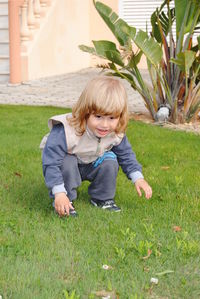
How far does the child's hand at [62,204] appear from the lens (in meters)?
3.46

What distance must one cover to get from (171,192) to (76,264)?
4.79 feet

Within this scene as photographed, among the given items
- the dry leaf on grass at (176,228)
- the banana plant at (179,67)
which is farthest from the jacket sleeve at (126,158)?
the banana plant at (179,67)

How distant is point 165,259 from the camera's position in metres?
3.04

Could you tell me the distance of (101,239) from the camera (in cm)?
330

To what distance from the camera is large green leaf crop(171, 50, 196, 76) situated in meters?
6.50

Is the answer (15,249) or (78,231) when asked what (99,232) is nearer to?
(78,231)

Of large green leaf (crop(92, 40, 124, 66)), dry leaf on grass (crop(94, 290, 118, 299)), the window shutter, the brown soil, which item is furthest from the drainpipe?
dry leaf on grass (crop(94, 290, 118, 299))

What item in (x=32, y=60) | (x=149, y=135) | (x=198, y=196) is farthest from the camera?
(x=32, y=60)

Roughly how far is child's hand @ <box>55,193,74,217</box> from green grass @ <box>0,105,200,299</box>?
3.4 inches

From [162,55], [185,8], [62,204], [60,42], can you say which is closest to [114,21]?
[162,55]

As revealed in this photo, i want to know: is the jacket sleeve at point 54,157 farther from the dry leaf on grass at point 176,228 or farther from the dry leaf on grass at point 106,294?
the dry leaf on grass at point 106,294

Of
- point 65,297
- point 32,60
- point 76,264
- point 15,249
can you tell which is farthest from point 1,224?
point 32,60

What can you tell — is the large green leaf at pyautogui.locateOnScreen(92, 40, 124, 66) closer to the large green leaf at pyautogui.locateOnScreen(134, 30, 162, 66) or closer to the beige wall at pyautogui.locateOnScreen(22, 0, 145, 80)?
the large green leaf at pyautogui.locateOnScreen(134, 30, 162, 66)

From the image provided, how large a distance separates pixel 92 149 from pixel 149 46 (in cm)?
306
